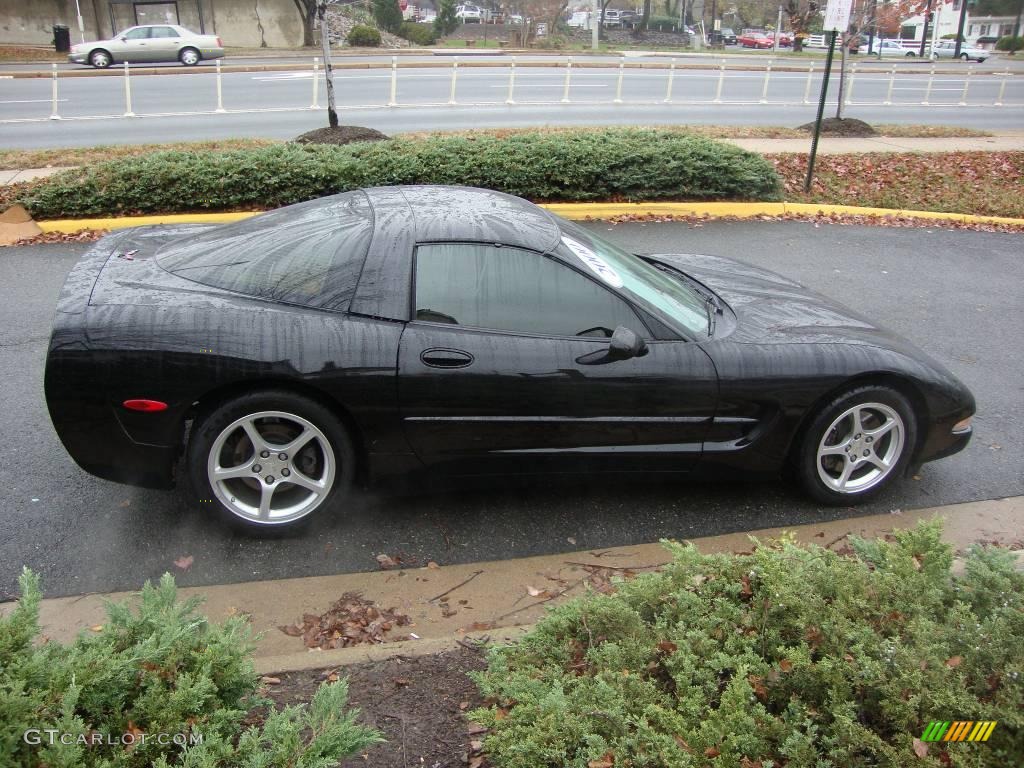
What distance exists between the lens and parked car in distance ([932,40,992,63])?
4869cm

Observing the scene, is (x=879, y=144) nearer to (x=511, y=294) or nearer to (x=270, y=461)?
(x=511, y=294)

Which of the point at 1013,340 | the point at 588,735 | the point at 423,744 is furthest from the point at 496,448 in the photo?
the point at 1013,340

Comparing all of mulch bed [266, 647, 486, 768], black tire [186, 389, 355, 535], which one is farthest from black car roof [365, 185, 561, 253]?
mulch bed [266, 647, 486, 768]

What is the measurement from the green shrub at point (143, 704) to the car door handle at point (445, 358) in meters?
1.73

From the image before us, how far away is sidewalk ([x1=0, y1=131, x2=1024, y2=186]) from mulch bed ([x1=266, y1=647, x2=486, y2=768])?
11594 mm

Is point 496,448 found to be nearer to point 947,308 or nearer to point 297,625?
point 297,625

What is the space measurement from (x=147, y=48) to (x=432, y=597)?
101 feet

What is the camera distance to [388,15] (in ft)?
166

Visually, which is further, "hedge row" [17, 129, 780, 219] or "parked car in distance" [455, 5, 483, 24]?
"parked car in distance" [455, 5, 483, 24]

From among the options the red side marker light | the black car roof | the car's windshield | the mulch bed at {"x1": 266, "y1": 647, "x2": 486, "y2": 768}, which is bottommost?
the mulch bed at {"x1": 266, "y1": 647, "x2": 486, "y2": 768}

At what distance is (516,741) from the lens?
2.39m

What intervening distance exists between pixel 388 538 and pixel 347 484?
35cm

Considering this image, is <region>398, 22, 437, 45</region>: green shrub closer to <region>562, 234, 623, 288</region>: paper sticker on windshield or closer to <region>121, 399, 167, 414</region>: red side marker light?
<region>562, 234, 623, 288</region>: paper sticker on windshield

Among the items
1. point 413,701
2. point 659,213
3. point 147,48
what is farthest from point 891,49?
point 413,701
